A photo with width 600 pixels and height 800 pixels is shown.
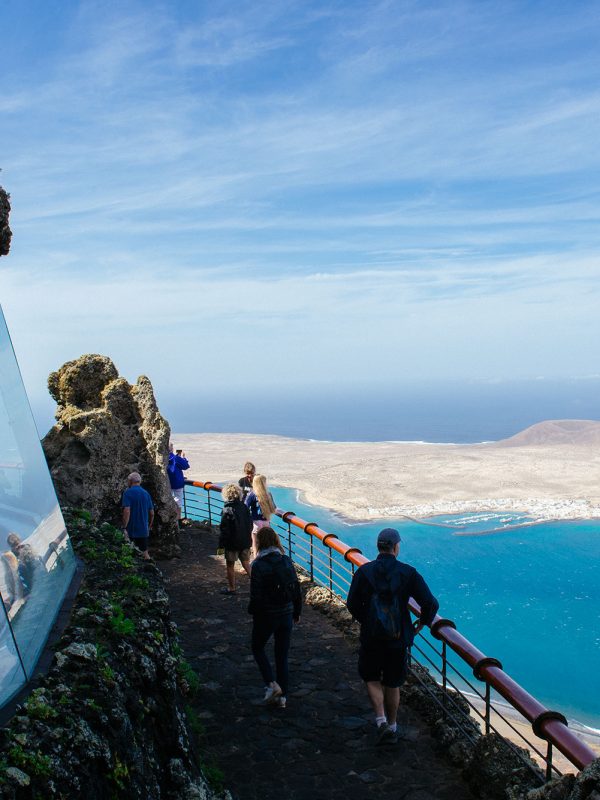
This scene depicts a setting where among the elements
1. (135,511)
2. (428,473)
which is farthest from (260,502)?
(428,473)

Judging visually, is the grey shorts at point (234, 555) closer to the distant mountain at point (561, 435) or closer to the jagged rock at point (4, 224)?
the jagged rock at point (4, 224)

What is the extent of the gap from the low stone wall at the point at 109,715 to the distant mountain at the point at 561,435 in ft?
338

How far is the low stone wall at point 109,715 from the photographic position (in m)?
3.41

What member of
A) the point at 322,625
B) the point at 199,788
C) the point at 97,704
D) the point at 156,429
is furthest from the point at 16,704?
the point at 156,429

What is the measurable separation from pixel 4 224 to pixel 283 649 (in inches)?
197

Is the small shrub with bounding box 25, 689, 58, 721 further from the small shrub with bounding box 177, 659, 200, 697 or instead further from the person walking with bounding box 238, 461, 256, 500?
the person walking with bounding box 238, 461, 256, 500

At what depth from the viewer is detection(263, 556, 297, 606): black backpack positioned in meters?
6.46

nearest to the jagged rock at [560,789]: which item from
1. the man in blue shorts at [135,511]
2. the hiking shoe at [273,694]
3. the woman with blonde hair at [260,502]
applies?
the hiking shoe at [273,694]

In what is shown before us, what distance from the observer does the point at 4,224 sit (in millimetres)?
6438

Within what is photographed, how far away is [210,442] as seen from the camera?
4451 inches

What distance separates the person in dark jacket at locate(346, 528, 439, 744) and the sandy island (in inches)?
1960

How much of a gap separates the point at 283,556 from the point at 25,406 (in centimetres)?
302

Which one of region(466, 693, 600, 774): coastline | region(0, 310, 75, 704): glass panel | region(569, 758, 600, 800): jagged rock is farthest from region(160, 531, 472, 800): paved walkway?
region(466, 693, 600, 774): coastline

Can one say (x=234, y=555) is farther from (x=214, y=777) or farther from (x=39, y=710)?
(x=39, y=710)
